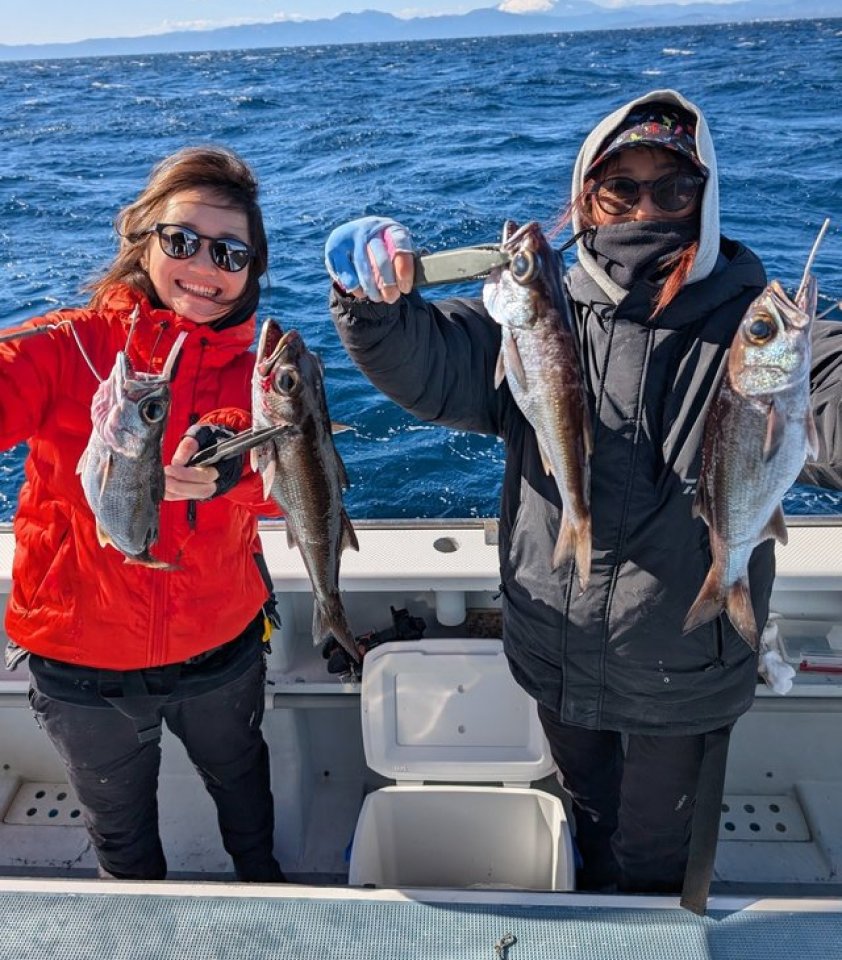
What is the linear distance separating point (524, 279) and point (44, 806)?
376 cm

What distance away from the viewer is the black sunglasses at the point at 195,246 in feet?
8.34

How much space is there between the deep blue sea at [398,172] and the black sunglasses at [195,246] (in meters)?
0.63

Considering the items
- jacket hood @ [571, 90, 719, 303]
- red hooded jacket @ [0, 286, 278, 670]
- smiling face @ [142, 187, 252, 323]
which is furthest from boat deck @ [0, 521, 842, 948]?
jacket hood @ [571, 90, 719, 303]

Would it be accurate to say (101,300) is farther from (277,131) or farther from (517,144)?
(277,131)

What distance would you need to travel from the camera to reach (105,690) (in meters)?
2.69

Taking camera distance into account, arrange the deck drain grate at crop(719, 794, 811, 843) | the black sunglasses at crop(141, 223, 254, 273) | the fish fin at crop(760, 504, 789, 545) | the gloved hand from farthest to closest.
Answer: the deck drain grate at crop(719, 794, 811, 843) < the black sunglasses at crop(141, 223, 254, 273) < the fish fin at crop(760, 504, 789, 545) < the gloved hand

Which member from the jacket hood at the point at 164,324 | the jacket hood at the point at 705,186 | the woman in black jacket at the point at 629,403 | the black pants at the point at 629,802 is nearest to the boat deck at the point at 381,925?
the black pants at the point at 629,802

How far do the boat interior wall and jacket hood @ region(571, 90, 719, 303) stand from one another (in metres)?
1.59

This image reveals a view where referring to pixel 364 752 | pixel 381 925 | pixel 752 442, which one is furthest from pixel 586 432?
pixel 364 752

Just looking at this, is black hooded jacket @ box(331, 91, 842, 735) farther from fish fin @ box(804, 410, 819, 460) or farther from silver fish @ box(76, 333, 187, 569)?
silver fish @ box(76, 333, 187, 569)

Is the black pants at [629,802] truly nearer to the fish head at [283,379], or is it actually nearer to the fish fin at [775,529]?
the fish fin at [775,529]

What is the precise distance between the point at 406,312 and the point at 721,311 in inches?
36.7

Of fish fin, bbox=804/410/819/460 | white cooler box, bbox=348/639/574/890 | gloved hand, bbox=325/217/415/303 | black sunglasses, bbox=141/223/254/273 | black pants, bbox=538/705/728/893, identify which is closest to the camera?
fish fin, bbox=804/410/819/460

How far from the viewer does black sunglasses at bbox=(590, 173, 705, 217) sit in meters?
2.27
